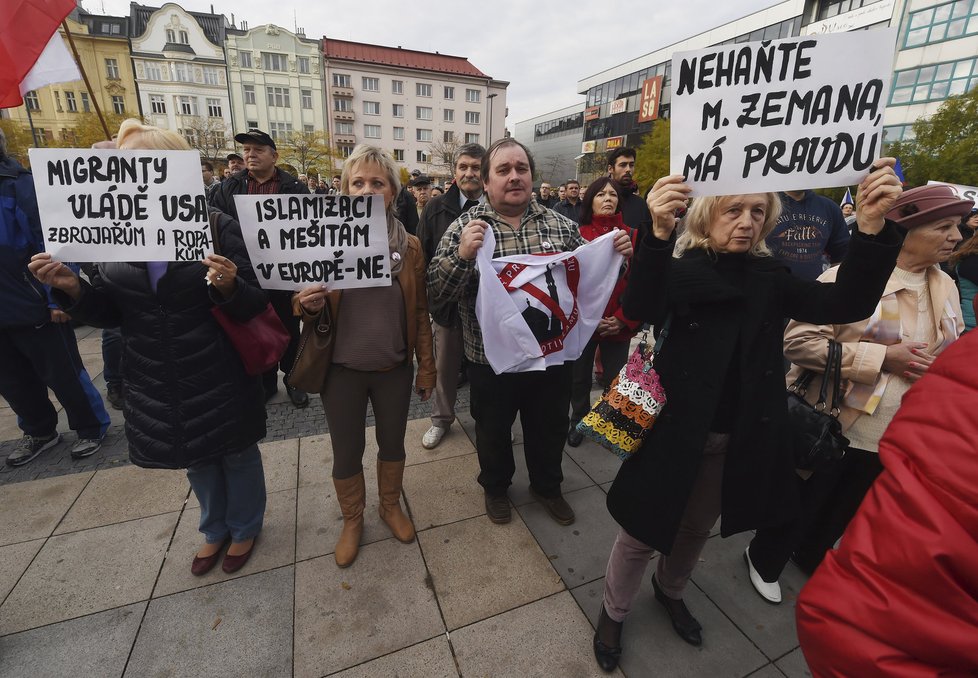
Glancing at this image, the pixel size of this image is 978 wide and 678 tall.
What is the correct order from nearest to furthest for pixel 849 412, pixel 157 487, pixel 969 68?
pixel 849 412
pixel 157 487
pixel 969 68

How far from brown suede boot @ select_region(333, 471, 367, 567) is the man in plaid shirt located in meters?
0.81

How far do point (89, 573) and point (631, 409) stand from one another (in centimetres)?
312

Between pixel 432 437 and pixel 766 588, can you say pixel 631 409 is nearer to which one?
pixel 766 588

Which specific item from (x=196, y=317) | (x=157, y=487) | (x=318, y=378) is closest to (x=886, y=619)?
(x=318, y=378)

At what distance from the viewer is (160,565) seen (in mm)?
2596

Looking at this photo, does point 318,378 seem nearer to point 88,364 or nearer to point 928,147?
point 88,364

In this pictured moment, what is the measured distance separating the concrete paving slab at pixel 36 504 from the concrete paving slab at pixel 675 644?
339cm

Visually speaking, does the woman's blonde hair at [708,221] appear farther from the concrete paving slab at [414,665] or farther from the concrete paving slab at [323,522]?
the concrete paving slab at [323,522]

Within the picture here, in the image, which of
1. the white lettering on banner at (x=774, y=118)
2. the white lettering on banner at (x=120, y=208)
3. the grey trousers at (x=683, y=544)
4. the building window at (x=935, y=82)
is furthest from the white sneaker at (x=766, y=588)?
the building window at (x=935, y=82)

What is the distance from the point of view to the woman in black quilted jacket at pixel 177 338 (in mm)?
2059

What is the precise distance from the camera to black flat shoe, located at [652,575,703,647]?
85.8 inches

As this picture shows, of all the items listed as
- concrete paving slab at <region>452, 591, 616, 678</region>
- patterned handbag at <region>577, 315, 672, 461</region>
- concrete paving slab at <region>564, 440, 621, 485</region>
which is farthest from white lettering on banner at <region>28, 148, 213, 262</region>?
concrete paving slab at <region>564, 440, 621, 485</region>

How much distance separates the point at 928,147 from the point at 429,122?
1874 inches

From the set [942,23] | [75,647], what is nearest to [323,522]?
[75,647]
